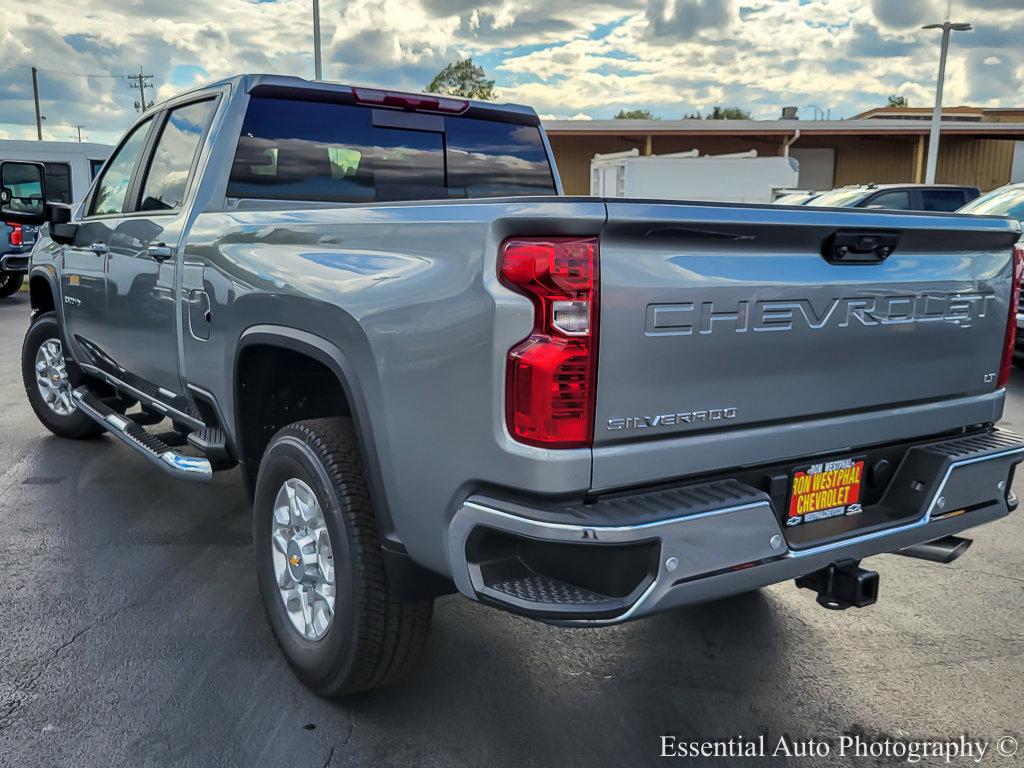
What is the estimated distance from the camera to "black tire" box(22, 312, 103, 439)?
20.1 feet

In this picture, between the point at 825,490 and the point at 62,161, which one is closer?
the point at 825,490

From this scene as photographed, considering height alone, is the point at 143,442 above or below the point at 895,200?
below

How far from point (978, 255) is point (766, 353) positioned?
1.03 m

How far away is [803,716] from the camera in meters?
2.96

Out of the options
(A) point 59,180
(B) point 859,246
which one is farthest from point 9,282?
(B) point 859,246

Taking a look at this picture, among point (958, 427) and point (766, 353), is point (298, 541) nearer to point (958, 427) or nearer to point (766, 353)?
point (766, 353)

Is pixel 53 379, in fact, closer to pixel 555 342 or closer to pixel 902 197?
pixel 555 342

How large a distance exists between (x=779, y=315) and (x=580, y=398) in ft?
2.14

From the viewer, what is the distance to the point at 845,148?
106ft

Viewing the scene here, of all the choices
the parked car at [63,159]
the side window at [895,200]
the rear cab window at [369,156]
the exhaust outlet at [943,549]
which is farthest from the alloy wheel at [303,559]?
the parked car at [63,159]

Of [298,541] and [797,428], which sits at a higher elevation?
[797,428]

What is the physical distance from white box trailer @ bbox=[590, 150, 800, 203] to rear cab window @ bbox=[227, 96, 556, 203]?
51.5 ft

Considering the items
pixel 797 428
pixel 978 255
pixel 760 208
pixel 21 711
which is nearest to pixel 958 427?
pixel 978 255

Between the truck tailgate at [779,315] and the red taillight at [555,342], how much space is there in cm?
4
